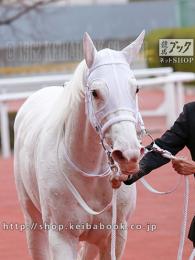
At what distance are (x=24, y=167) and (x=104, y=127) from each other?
1549mm

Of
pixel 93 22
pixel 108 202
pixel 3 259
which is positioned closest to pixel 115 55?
pixel 108 202

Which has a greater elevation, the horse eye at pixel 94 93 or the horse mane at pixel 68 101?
the horse eye at pixel 94 93

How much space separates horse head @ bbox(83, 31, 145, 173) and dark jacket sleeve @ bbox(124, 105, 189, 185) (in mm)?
460

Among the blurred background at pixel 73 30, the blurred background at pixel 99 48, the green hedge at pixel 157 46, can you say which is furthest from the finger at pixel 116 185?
the green hedge at pixel 157 46

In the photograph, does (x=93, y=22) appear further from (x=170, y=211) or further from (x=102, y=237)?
(x=102, y=237)

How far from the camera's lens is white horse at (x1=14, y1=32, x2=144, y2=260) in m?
4.51

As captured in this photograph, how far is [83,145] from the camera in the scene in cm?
509

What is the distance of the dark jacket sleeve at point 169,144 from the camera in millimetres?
4961

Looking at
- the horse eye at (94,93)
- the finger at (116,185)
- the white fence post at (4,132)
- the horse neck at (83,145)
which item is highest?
the horse eye at (94,93)

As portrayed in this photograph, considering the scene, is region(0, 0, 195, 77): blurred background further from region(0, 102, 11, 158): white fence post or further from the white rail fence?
region(0, 102, 11, 158): white fence post

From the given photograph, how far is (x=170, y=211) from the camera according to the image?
32.1 ft

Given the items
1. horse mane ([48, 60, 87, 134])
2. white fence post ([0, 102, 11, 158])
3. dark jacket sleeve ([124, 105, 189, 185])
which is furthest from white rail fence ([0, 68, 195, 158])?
dark jacket sleeve ([124, 105, 189, 185])

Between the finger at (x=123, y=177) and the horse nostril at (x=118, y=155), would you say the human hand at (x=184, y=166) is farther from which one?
the horse nostril at (x=118, y=155)

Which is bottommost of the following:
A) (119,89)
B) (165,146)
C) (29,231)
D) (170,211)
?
(170,211)
